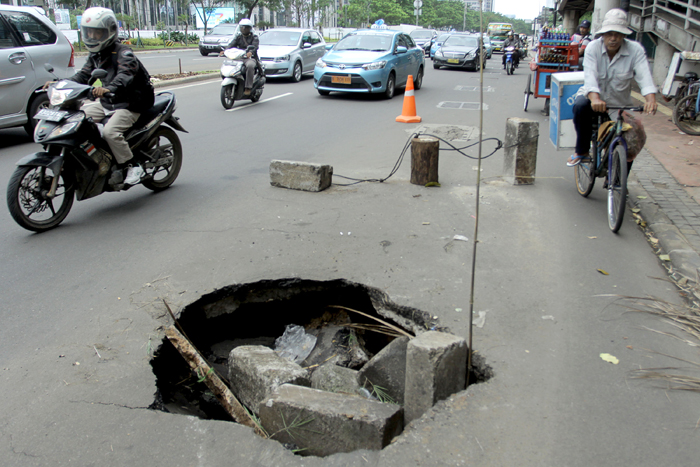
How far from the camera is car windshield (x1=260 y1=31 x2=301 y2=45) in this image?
730 inches

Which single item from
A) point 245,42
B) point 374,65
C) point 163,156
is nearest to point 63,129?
point 163,156

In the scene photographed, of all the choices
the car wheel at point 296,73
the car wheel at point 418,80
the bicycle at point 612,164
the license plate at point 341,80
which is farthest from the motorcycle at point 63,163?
the car wheel at point 296,73

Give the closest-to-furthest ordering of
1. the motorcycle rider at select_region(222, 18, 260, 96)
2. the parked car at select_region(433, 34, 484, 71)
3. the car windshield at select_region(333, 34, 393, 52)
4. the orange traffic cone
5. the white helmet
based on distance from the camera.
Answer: the white helmet, the orange traffic cone, the motorcycle rider at select_region(222, 18, 260, 96), the car windshield at select_region(333, 34, 393, 52), the parked car at select_region(433, 34, 484, 71)

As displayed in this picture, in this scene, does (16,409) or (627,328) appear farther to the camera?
(627,328)

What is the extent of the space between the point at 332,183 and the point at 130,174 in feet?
7.42

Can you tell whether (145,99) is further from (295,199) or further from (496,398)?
(496,398)

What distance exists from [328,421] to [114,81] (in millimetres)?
4136

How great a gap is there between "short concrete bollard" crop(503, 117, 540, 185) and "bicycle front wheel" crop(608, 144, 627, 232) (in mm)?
1421

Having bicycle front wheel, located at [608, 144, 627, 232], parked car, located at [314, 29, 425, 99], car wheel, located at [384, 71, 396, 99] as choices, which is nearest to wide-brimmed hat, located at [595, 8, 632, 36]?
bicycle front wheel, located at [608, 144, 627, 232]

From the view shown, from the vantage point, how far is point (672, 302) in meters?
3.76

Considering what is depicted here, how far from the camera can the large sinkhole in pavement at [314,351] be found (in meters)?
2.55

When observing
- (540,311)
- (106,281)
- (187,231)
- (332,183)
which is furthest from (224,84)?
(540,311)

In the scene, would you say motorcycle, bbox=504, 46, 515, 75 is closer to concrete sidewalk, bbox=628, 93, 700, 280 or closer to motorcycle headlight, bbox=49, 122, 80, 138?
concrete sidewalk, bbox=628, 93, 700, 280

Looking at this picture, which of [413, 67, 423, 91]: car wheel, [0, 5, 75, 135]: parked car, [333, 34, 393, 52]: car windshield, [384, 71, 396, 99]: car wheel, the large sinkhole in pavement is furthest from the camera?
[413, 67, 423, 91]: car wheel
